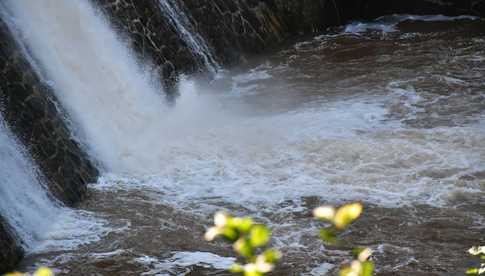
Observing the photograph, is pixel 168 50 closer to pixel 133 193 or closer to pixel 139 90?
pixel 139 90

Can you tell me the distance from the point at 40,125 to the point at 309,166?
224cm

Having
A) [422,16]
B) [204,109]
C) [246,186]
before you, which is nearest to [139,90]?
[204,109]

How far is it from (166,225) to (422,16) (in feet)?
24.6

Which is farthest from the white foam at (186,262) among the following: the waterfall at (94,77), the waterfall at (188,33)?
the waterfall at (188,33)

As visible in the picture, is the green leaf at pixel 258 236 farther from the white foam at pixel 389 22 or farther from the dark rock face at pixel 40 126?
the white foam at pixel 389 22

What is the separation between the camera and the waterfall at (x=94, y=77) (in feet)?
23.8

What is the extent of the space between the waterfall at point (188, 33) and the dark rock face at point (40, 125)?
2.77 m

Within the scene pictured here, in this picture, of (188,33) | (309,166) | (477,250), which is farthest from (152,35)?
(477,250)

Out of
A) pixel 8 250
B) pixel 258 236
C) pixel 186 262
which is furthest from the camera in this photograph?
pixel 8 250

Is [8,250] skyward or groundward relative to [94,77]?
groundward

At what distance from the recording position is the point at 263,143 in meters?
7.46

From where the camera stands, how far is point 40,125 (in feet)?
21.6

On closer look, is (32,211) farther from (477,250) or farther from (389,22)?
(389,22)

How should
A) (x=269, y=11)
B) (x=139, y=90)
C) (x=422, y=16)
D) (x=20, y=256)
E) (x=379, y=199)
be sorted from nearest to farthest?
(x=20, y=256) < (x=379, y=199) < (x=139, y=90) < (x=269, y=11) < (x=422, y=16)
